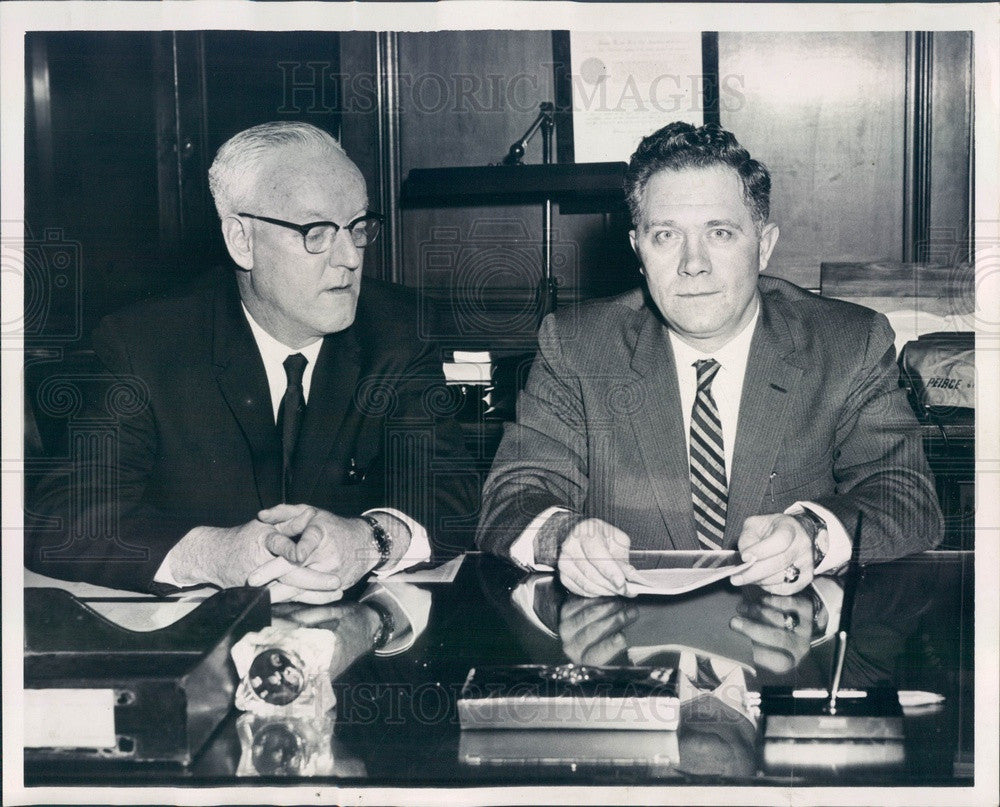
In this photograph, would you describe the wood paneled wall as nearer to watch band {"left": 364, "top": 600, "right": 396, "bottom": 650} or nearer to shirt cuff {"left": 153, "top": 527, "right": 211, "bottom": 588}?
shirt cuff {"left": 153, "top": 527, "right": 211, "bottom": 588}

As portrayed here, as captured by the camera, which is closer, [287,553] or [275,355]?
[287,553]

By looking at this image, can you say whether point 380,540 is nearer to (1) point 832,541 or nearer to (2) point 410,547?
(2) point 410,547

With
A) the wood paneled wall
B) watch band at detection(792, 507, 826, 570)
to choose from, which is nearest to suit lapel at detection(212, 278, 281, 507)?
the wood paneled wall

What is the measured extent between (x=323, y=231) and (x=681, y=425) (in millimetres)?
891

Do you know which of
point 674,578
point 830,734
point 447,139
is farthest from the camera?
point 447,139

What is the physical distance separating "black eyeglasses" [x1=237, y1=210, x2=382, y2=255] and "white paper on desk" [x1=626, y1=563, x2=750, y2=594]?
98cm

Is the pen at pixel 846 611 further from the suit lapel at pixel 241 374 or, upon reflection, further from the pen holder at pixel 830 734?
the suit lapel at pixel 241 374

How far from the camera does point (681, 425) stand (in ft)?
6.84

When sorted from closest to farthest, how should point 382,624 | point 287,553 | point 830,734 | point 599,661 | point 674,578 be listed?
point 830,734
point 599,661
point 382,624
point 674,578
point 287,553

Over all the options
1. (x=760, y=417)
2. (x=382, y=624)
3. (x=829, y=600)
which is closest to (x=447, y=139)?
(x=760, y=417)

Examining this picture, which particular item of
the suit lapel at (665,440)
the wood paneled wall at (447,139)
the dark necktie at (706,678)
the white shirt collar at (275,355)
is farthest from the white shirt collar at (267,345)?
the dark necktie at (706,678)

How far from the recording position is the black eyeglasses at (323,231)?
2090mm

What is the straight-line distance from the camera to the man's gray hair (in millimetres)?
2066

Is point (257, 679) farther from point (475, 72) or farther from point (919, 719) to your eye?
point (475, 72)
